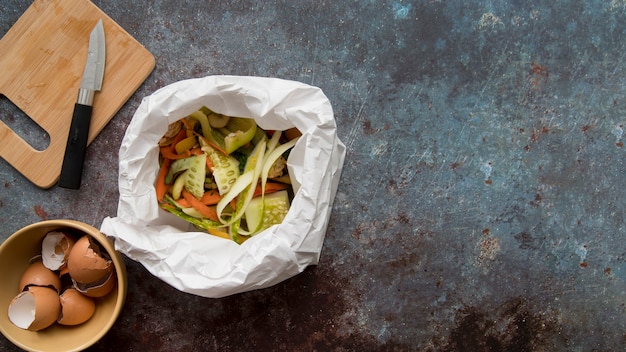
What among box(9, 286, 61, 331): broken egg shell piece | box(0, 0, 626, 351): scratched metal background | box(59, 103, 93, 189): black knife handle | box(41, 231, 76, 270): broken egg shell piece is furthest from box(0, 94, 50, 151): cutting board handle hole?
box(9, 286, 61, 331): broken egg shell piece

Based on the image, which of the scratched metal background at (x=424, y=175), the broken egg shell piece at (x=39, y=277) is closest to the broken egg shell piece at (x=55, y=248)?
the broken egg shell piece at (x=39, y=277)

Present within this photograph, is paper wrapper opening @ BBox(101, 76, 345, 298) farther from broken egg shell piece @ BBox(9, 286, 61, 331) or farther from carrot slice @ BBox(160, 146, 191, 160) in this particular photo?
broken egg shell piece @ BBox(9, 286, 61, 331)

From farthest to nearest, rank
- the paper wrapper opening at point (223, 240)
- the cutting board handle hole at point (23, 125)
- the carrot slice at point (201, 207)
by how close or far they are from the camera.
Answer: the cutting board handle hole at point (23, 125) → the carrot slice at point (201, 207) → the paper wrapper opening at point (223, 240)

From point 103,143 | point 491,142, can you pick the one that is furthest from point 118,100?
point 491,142

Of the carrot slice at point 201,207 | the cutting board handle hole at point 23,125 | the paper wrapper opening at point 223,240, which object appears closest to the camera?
the paper wrapper opening at point 223,240

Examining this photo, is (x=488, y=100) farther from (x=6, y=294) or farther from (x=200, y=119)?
(x=6, y=294)

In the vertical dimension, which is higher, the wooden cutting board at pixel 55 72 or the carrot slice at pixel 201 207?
the wooden cutting board at pixel 55 72

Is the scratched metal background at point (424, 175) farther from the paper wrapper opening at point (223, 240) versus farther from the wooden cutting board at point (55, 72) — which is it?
the paper wrapper opening at point (223, 240)
